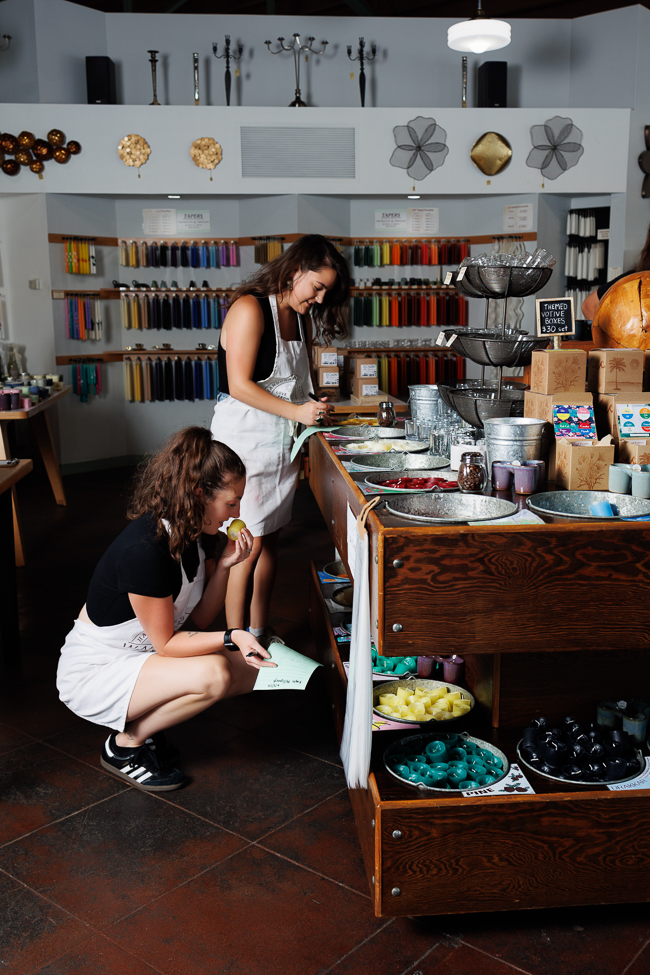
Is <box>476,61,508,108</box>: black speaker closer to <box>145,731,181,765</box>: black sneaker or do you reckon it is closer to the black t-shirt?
the black t-shirt

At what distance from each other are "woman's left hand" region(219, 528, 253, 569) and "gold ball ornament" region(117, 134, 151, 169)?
5616 mm

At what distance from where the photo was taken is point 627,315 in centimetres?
257

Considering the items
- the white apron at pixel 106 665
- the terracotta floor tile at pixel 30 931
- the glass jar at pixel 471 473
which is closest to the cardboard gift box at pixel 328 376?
the white apron at pixel 106 665

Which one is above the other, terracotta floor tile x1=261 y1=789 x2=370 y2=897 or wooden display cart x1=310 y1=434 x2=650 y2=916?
wooden display cart x1=310 y1=434 x2=650 y2=916

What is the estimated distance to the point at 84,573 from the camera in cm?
462

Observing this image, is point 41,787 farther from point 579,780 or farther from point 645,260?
point 645,260

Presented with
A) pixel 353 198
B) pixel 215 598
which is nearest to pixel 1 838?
pixel 215 598

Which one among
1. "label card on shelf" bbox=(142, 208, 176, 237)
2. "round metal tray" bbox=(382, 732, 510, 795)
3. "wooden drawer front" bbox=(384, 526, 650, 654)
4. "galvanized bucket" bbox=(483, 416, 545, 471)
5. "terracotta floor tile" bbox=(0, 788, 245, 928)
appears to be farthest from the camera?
"label card on shelf" bbox=(142, 208, 176, 237)

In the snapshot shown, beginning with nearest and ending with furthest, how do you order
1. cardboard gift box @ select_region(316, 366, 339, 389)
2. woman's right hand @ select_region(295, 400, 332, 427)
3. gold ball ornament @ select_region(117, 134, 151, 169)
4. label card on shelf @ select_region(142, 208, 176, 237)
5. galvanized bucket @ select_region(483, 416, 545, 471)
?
galvanized bucket @ select_region(483, 416, 545, 471), woman's right hand @ select_region(295, 400, 332, 427), cardboard gift box @ select_region(316, 366, 339, 389), gold ball ornament @ select_region(117, 134, 151, 169), label card on shelf @ select_region(142, 208, 176, 237)

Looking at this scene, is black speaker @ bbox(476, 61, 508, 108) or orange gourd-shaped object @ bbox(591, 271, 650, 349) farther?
black speaker @ bbox(476, 61, 508, 108)

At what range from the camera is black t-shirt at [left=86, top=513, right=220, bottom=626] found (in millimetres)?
2227

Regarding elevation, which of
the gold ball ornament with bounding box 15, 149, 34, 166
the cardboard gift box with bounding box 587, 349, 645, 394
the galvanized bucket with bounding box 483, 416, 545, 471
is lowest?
the galvanized bucket with bounding box 483, 416, 545, 471

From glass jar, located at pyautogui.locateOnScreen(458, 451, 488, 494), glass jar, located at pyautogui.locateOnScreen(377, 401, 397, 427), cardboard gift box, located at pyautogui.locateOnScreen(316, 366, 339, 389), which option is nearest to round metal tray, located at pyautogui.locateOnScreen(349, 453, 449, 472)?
glass jar, located at pyautogui.locateOnScreen(458, 451, 488, 494)

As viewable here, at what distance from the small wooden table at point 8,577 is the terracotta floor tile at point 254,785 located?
1115 millimetres
